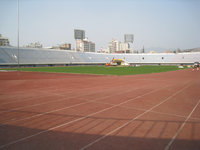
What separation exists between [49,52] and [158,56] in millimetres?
58596

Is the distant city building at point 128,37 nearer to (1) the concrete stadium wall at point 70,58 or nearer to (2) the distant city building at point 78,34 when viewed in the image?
(1) the concrete stadium wall at point 70,58

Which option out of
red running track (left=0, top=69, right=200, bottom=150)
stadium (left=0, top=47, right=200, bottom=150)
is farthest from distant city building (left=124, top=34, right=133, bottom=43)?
red running track (left=0, top=69, right=200, bottom=150)

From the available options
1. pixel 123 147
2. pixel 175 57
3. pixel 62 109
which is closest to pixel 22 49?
pixel 62 109

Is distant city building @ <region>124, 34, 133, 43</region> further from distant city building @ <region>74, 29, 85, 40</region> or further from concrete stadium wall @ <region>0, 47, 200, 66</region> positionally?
distant city building @ <region>74, 29, 85, 40</region>

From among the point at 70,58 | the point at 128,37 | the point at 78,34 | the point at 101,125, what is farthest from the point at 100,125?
the point at 128,37

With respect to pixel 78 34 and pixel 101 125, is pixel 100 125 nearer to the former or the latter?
pixel 101 125

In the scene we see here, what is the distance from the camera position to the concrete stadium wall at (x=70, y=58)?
57062mm

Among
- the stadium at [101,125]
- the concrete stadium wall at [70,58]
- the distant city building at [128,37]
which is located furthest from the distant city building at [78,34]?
the stadium at [101,125]


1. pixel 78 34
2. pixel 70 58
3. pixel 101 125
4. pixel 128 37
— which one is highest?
pixel 128 37

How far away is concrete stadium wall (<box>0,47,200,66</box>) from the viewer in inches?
2247

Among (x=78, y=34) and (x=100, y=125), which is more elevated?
(x=78, y=34)

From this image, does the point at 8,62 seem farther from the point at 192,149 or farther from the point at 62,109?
the point at 192,149

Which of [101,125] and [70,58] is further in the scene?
[70,58]

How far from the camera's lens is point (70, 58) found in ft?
256
